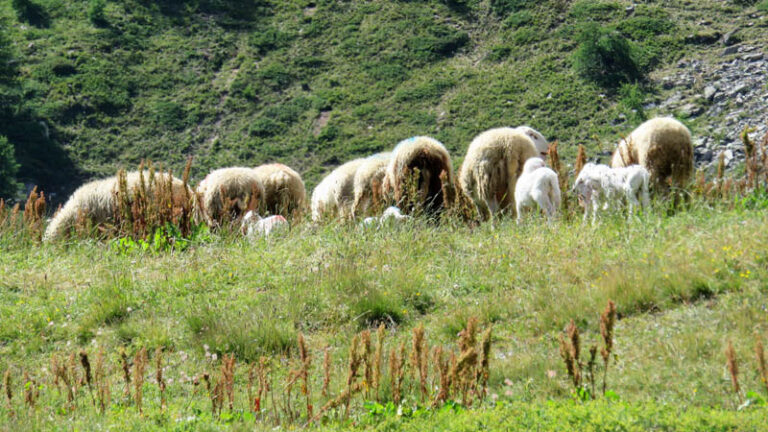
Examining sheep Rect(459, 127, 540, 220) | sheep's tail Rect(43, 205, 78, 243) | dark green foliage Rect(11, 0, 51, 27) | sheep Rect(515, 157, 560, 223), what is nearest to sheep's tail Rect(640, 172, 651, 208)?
sheep Rect(515, 157, 560, 223)

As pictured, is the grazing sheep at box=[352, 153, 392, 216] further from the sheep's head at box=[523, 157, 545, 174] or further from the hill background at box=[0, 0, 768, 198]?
the hill background at box=[0, 0, 768, 198]

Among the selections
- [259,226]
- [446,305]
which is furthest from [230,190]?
[446,305]

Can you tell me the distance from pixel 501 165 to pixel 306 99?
26.7 meters

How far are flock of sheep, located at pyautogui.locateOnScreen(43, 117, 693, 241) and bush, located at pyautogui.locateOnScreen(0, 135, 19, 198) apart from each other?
23063mm

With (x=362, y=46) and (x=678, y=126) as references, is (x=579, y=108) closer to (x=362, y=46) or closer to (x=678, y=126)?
(x=362, y=46)

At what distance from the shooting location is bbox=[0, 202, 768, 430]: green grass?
4461mm

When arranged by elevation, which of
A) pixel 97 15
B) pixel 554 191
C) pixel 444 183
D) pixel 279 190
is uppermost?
pixel 97 15

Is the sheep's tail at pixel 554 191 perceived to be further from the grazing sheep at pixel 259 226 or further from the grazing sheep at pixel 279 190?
the grazing sheep at pixel 279 190

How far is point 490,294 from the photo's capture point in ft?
20.8

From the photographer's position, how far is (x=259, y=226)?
9.74 meters

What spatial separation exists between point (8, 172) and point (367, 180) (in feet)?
85.1

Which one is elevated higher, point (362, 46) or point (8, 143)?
point (362, 46)

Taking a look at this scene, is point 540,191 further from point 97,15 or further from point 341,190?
point 97,15

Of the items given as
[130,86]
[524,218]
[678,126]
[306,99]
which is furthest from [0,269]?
[130,86]
